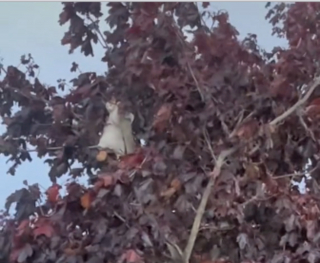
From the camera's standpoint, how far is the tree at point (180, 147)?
5.22 feet

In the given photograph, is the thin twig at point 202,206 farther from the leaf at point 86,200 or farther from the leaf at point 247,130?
the leaf at point 86,200

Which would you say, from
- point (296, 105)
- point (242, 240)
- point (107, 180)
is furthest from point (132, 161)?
point (296, 105)

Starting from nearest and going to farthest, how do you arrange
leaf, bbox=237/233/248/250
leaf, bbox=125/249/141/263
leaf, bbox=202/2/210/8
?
leaf, bbox=125/249/141/263 < leaf, bbox=237/233/248/250 < leaf, bbox=202/2/210/8

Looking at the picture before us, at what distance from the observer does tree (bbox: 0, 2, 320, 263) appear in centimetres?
Result: 159

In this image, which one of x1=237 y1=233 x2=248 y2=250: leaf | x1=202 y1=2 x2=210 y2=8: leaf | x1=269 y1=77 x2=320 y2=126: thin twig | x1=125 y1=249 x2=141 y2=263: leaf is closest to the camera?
x1=125 y1=249 x2=141 y2=263: leaf

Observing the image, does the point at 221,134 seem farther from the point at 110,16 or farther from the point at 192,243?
the point at 110,16

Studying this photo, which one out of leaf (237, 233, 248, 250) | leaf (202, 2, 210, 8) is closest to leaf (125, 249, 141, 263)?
leaf (237, 233, 248, 250)

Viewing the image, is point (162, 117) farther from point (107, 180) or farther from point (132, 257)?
point (132, 257)

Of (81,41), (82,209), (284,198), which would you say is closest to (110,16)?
(81,41)

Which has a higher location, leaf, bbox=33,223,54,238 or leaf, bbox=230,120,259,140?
leaf, bbox=230,120,259,140

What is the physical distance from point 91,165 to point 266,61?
1.95 feet

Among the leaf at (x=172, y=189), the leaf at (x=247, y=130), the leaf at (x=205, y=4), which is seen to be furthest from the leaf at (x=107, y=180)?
the leaf at (x=205, y=4)

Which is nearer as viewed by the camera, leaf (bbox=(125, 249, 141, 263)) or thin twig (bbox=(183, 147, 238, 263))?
leaf (bbox=(125, 249, 141, 263))

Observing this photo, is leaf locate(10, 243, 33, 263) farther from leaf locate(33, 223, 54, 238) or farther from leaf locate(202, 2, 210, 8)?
leaf locate(202, 2, 210, 8)
